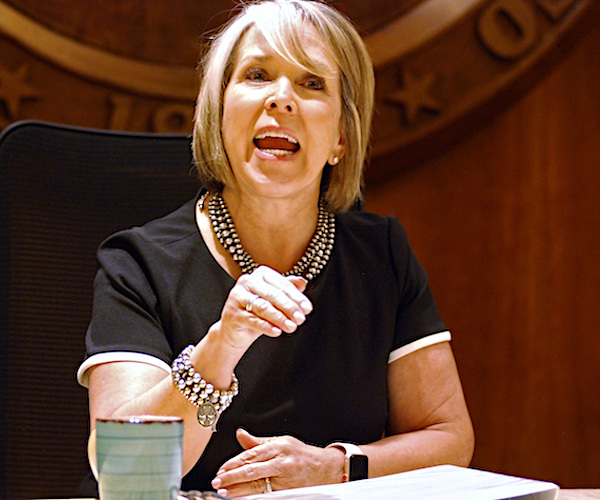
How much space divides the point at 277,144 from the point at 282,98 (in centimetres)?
9

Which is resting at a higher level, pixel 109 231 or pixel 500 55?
pixel 500 55

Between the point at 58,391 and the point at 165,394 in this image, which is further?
the point at 58,391

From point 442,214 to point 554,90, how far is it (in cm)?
49

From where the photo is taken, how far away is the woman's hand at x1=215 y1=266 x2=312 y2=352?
93cm

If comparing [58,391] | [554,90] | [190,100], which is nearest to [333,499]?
[58,391]

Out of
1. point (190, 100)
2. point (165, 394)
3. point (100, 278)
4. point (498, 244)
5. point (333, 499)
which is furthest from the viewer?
point (498, 244)

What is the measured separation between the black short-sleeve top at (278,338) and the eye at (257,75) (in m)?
0.29

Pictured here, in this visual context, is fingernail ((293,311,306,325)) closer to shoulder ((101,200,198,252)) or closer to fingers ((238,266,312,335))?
fingers ((238,266,312,335))

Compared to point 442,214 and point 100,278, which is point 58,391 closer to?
point 100,278

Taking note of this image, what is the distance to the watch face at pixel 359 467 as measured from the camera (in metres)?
1.23

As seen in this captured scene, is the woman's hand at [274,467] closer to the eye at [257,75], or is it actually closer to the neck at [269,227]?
the neck at [269,227]

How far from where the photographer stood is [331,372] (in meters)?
1.43

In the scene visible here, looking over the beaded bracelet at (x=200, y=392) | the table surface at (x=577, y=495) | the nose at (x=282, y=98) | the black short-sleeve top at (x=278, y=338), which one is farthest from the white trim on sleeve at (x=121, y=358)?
the table surface at (x=577, y=495)

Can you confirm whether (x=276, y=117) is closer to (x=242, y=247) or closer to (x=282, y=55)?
(x=282, y=55)
